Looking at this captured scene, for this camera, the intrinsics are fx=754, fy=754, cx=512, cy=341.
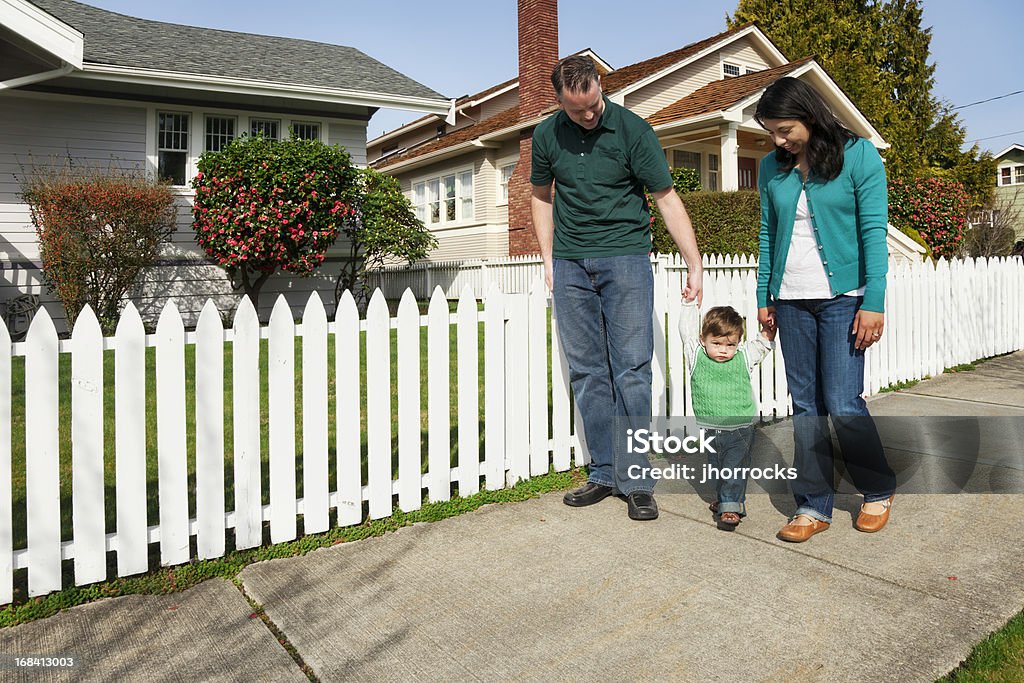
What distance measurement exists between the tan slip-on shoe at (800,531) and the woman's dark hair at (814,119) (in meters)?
1.47

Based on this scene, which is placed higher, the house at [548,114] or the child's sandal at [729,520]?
the house at [548,114]

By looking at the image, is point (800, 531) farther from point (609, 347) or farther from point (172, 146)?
point (172, 146)

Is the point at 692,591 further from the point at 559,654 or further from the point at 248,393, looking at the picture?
the point at 248,393

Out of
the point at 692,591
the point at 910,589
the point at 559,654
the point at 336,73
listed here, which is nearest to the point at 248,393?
the point at 559,654

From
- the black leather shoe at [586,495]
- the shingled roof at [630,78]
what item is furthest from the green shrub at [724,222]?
the black leather shoe at [586,495]

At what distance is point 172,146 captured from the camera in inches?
496

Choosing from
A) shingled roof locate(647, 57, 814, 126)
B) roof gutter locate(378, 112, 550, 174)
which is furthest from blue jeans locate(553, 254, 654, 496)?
roof gutter locate(378, 112, 550, 174)

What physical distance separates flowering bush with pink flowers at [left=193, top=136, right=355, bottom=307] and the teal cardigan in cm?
944

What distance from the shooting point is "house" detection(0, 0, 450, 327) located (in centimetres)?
1097

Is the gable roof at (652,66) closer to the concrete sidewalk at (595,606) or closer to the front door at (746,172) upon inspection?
the front door at (746,172)

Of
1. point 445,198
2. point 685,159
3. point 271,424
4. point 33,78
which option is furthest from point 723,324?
point 445,198

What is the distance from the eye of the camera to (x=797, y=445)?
128 inches

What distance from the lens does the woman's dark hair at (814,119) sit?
2.96 meters

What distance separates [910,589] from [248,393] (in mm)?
2704
